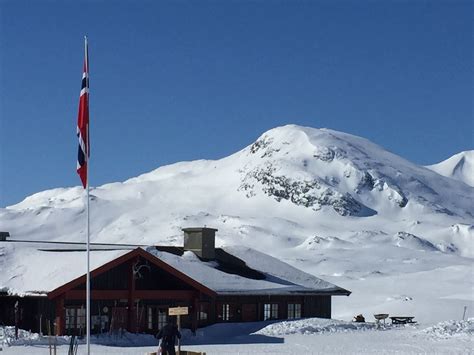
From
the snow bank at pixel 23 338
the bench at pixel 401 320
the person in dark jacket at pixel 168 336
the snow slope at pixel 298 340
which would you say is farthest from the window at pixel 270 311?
the person in dark jacket at pixel 168 336

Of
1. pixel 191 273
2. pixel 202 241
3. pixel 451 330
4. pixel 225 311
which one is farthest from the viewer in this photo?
pixel 202 241

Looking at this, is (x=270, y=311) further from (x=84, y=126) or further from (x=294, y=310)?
(x=84, y=126)

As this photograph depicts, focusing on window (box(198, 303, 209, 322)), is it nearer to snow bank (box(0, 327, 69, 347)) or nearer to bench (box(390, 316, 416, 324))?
snow bank (box(0, 327, 69, 347))

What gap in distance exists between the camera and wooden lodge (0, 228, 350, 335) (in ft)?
124

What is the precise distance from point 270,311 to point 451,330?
9.87m

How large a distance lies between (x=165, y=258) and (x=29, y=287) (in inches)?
408

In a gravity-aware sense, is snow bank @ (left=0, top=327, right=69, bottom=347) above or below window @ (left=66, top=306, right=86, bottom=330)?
below

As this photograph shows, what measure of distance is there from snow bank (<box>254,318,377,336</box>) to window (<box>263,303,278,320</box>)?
295 centimetres

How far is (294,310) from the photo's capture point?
47844mm

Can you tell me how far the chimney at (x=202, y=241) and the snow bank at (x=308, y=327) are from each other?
7449 millimetres

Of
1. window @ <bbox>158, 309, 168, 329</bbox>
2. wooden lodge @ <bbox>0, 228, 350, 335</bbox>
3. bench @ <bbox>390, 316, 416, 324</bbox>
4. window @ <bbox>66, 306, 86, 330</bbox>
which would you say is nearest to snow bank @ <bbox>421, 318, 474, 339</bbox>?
bench @ <bbox>390, 316, 416, 324</bbox>

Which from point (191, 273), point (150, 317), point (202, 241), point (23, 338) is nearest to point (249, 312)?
point (191, 273)

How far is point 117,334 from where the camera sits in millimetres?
38594

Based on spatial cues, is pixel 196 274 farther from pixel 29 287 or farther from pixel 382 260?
pixel 382 260
